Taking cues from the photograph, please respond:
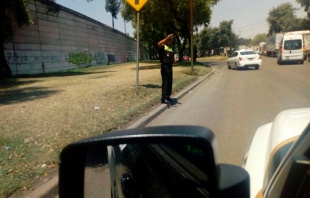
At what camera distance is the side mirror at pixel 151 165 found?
4.39 feet

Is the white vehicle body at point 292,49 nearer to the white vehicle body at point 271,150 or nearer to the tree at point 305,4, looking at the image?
the white vehicle body at point 271,150

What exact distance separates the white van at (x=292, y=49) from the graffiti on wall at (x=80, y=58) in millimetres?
19563

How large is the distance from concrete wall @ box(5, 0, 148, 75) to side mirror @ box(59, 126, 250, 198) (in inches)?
878

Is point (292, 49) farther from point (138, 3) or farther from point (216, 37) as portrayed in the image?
point (216, 37)

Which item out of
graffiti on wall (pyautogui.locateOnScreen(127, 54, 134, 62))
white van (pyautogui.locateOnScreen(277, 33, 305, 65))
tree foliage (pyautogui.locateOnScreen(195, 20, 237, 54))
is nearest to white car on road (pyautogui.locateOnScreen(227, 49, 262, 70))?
white van (pyautogui.locateOnScreen(277, 33, 305, 65))

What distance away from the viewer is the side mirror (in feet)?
4.39

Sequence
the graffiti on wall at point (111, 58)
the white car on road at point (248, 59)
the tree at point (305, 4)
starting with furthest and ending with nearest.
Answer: the tree at point (305, 4) → the graffiti on wall at point (111, 58) → the white car on road at point (248, 59)

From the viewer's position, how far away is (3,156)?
466 cm

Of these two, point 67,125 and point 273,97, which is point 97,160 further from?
point 273,97

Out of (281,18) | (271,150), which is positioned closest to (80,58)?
(271,150)

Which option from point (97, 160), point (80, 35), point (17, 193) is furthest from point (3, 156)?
point (80, 35)

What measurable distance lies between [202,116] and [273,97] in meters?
3.64

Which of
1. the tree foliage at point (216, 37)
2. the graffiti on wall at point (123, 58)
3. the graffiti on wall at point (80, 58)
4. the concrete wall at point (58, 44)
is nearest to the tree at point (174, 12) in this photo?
the concrete wall at point (58, 44)

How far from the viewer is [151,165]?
1649mm
